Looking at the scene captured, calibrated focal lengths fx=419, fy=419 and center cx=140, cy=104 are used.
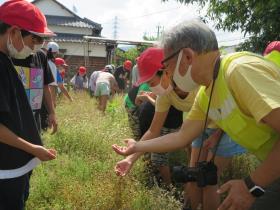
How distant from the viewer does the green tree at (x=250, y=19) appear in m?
6.25

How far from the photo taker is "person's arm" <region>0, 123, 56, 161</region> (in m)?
2.31

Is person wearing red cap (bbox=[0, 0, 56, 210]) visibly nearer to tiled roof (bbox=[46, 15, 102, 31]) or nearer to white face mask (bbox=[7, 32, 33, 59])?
white face mask (bbox=[7, 32, 33, 59])

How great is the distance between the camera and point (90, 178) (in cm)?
410

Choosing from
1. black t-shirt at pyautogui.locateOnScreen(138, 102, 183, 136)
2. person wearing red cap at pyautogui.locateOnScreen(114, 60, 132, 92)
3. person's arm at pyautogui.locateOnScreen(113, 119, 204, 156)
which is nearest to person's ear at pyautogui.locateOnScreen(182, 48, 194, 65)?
person's arm at pyautogui.locateOnScreen(113, 119, 204, 156)

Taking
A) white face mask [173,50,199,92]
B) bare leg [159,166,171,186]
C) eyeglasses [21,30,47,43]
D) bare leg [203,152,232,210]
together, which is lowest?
bare leg [159,166,171,186]

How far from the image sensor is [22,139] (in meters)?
2.39

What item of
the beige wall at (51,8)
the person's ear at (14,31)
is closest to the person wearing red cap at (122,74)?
the person's ear at (14,31)

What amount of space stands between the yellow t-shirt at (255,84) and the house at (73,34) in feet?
75.0

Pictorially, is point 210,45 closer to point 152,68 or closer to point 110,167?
point 152,68

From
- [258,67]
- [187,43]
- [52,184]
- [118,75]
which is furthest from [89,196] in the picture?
[118,75]

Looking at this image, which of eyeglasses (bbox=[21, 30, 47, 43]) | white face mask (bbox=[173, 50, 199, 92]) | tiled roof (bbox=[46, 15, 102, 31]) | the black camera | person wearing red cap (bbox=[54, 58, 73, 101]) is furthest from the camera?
tiled roof (bbox=[46, 15, 102, 31])

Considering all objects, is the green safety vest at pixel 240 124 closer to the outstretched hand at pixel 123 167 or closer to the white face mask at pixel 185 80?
the white face mask at pixel 185 80

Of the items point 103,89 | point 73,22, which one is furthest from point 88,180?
point 73,22

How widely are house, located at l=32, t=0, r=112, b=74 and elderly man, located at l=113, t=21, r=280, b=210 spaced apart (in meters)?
22.5
